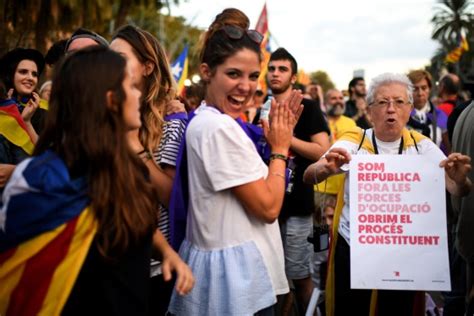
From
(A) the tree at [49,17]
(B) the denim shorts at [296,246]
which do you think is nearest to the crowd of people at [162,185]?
(B) the denim shorts at [296,246]

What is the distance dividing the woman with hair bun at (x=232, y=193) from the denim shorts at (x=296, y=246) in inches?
99.7

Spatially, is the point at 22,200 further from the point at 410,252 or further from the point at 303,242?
the point at 303,242

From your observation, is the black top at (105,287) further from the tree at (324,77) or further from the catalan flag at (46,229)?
the tree at (324,77)

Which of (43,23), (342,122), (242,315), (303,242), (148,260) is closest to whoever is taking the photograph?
(148,260)

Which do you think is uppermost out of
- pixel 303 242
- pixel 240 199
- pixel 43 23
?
pixel 43 23

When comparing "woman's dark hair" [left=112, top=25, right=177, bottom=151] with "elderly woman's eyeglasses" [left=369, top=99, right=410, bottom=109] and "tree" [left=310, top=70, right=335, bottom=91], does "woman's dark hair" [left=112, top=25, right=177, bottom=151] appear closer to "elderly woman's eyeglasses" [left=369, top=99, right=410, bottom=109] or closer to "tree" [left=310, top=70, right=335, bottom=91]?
"elderly woman's eyeglasses" [left=369, top=99, right=410, bottom=109]

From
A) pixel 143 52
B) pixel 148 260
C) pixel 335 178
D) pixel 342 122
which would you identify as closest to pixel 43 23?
pixel 342 122

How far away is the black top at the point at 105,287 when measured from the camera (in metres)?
2.43

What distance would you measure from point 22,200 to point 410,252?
86.6 inches

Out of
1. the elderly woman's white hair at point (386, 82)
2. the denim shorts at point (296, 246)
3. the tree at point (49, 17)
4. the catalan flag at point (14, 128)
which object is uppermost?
the tree at point (49, 17)

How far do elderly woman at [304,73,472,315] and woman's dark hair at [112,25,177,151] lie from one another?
3.50ft

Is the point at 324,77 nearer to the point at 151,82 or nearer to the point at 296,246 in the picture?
the point at 296,246

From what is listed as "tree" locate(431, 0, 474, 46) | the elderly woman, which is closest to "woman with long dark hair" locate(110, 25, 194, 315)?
the elderly woman

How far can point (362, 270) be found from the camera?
3.65 metres
